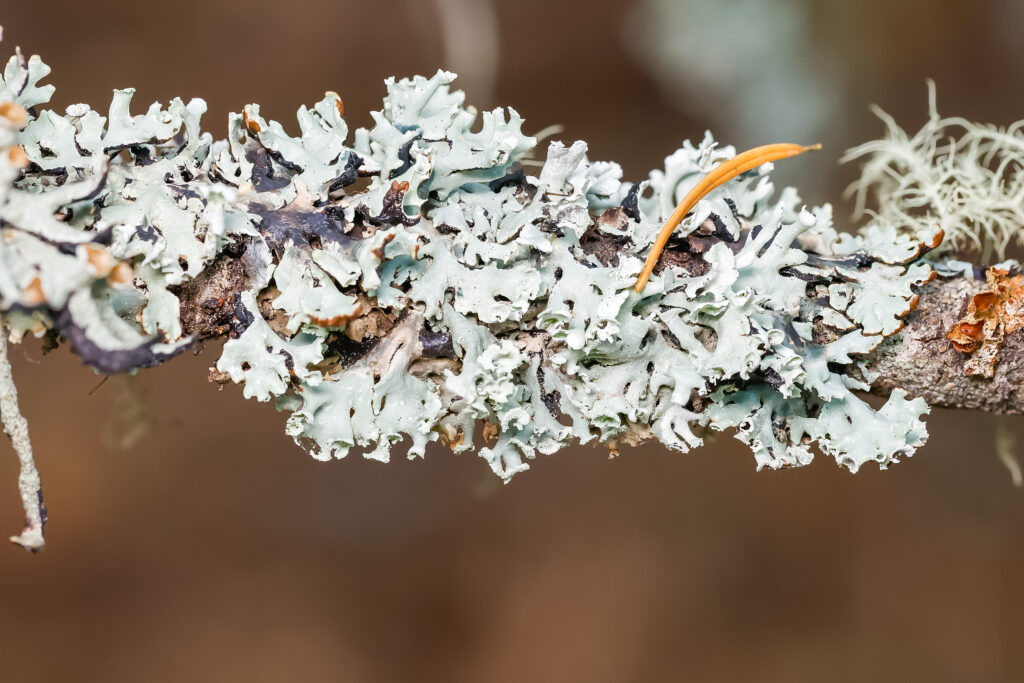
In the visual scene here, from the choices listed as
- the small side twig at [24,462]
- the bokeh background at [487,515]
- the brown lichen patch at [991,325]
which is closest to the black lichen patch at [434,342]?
the small side twig at [24,462]

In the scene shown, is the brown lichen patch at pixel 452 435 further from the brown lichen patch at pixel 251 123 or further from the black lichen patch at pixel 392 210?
the brown lichen patch at pixel 251 123

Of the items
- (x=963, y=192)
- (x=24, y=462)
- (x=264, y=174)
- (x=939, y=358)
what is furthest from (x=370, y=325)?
(x=963, y=192)

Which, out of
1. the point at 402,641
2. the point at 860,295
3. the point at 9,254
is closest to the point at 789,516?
the point at 402,641

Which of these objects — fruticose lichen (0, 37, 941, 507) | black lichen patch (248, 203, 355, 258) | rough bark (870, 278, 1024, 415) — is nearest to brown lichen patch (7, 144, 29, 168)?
fruticose lichen (0, 37, 941, 507)

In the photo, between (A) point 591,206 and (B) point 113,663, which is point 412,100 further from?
(B) point 113,663

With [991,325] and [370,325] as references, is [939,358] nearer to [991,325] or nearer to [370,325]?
[991,325]
